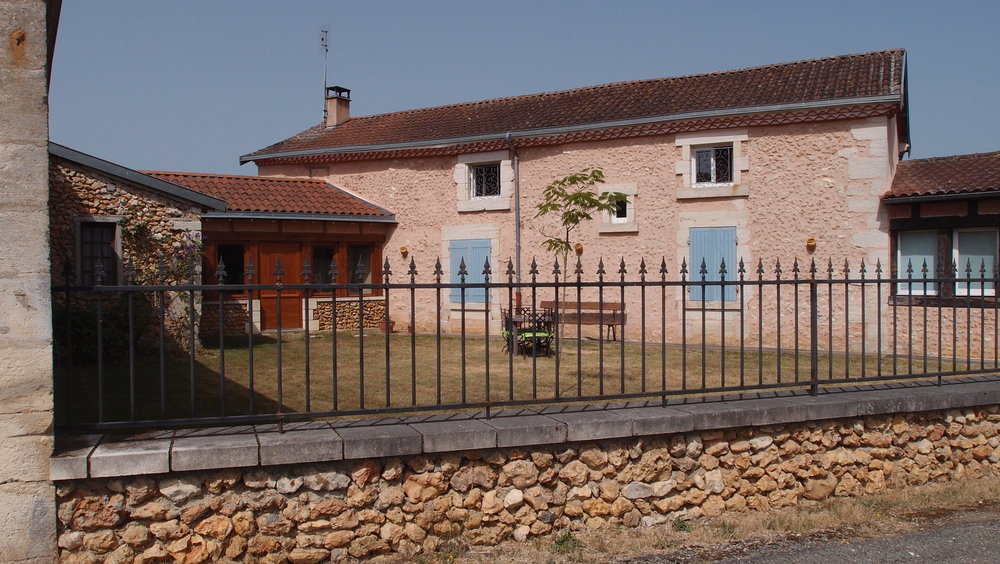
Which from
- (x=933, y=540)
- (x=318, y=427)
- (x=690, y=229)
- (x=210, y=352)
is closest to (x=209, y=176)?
(x=210, y=352)

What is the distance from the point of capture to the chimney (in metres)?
18.7

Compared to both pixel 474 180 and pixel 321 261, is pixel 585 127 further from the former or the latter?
pixel 321 261

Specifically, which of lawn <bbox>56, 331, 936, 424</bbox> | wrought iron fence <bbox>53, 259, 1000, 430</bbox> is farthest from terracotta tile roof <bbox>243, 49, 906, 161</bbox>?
lawn <bbox>56, 331, 936, 424</bbox>

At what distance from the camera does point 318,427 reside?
3.92 metres

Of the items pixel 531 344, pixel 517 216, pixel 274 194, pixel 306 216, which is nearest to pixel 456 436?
pixel 531 344

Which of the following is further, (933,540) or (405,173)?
(405,173)

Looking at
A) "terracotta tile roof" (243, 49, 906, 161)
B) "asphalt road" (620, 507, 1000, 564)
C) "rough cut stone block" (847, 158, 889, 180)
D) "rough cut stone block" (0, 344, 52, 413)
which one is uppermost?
"terracotta tile roof" (243, 49, 906, 161)

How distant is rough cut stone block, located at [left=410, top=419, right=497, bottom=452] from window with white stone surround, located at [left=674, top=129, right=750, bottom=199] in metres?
10.0

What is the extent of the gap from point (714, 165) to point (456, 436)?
415 inches

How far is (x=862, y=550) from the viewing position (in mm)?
4094

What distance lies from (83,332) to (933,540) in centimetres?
962

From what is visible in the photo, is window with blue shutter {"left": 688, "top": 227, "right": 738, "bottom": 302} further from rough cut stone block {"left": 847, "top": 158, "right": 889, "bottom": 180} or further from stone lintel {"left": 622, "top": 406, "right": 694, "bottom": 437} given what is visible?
stone lintel {"left": 622, "top": 406, "right": 694, "bottom": 437}

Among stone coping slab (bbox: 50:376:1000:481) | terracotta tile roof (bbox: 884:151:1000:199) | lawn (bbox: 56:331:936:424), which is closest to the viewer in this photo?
→ stone coping slab (bbox: 50:376:1000:481)

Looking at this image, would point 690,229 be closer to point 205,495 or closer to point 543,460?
point 543,460
